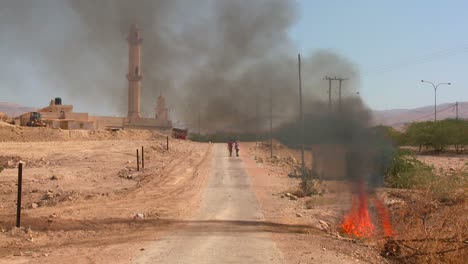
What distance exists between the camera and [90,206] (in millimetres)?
16172

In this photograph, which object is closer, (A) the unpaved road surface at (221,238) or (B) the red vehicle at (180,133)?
(A) the unpaved road surface at (221,238)

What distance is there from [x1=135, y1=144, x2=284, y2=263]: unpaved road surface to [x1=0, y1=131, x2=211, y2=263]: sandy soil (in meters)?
0.49

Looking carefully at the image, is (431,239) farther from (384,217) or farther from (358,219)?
(384,217)

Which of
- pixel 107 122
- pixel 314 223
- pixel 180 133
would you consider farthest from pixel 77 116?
pixel 314 223

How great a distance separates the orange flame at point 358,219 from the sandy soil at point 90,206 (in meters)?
4.55

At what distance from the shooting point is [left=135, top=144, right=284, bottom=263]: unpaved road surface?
912cm

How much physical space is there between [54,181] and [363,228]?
1467 cm

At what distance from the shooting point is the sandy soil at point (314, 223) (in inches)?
390

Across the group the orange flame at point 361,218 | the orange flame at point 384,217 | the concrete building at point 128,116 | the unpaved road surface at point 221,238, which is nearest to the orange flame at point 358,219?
the orange flame at point 361,218

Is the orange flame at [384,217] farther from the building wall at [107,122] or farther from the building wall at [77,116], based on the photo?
the building wall at [107,122]

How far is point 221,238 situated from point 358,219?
16.1ft

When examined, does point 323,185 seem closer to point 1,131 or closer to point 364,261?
point 364,261

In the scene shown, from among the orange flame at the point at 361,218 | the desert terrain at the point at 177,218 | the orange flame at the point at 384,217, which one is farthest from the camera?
the orange flame at the point at 361,218

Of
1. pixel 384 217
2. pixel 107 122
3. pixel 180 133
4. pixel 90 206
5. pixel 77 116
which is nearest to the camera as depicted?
pixel 384 217
